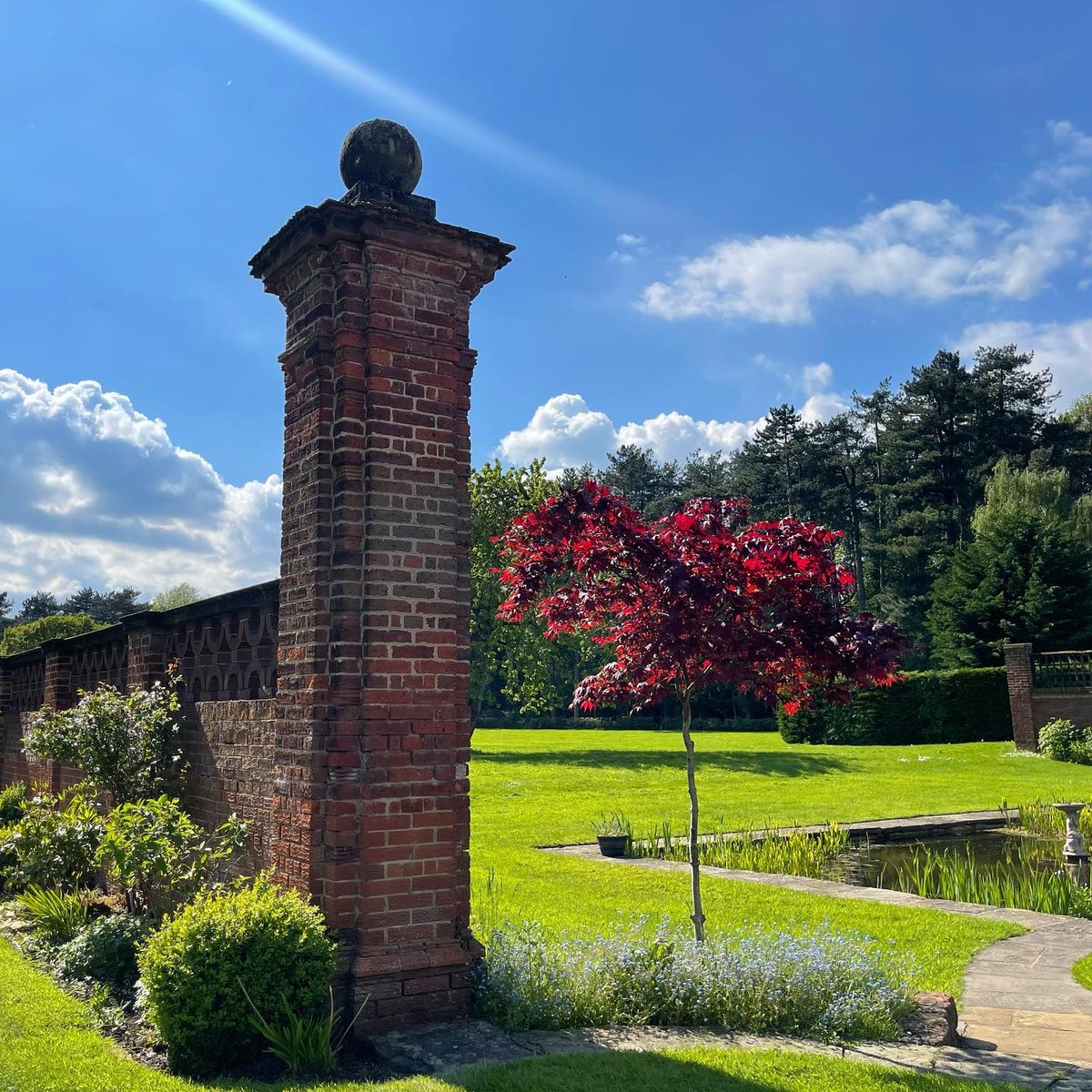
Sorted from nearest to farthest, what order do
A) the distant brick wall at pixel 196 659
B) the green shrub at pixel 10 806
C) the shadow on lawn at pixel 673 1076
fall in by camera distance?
1. the shadow on lawn at pixel 673 1076
2. the distant brick wall at pixel 196 659
3. the green shrub at pixel 10 806

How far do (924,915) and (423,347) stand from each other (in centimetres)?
676

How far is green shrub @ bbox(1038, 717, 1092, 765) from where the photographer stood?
2541 centimetres

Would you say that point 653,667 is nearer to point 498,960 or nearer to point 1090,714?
point 498,960

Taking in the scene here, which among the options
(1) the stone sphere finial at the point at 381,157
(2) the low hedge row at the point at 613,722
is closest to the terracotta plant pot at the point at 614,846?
(1) the stone sphere finial at the point at 381,157

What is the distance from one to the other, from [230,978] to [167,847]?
1.55m

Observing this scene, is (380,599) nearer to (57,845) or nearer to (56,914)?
(56,914)

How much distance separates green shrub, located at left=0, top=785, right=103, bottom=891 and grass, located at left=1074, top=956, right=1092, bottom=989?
7137 millimetres

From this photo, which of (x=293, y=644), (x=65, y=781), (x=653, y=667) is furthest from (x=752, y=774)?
(x=293, y=644)

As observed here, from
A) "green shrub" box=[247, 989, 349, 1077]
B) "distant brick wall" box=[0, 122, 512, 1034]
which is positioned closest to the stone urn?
"distant brick wall" box=[0, 122, 512, 1034]

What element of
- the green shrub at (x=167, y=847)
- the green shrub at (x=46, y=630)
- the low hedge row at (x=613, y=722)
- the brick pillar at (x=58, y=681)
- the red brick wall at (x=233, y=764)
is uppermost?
the green shrub at (x=46, y=630)

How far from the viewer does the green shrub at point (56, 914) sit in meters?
7.59

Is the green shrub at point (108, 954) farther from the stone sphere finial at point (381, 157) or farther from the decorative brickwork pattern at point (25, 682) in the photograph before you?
the decorative brickwork pattern at point (25, 682)

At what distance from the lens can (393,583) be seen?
539 cm

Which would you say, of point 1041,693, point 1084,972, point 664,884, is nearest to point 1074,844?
point 664,884
